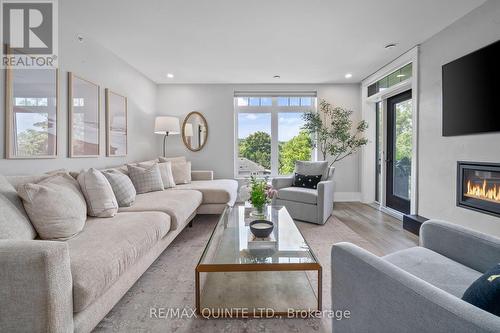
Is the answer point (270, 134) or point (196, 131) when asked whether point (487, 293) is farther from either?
point (196, 131)

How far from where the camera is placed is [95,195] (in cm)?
200

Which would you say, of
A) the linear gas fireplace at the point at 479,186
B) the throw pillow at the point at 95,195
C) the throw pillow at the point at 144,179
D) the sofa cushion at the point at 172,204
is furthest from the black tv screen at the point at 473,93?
the throw pillow at the point at 144,179

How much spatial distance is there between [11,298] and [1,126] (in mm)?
1566

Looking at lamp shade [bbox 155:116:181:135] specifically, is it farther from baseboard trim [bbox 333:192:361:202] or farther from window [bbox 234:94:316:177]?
baseboard trim [bbox 333:192:361:202]

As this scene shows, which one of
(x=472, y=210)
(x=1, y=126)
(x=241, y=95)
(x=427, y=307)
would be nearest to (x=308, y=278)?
(x=427, y=307)

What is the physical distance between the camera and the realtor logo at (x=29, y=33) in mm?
1962

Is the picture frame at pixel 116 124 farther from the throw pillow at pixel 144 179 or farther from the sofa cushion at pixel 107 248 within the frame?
the sofa cushion at pixel 107 248

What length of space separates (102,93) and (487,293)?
3785 mm

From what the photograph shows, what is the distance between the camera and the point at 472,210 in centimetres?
240

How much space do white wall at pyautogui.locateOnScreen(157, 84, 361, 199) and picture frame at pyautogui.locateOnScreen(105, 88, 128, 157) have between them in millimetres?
1250

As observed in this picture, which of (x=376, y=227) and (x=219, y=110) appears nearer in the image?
(x=376, y=227)

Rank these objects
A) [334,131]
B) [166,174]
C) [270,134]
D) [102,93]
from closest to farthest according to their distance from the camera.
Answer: [102,93]
[166,174]
[334,131]
[270,134]

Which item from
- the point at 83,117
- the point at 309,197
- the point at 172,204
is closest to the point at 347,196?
the point at 309,197

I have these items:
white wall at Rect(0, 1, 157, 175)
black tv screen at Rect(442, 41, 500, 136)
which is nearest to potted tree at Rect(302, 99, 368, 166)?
black tv screen at Rect(442, 41, 500, 136)
